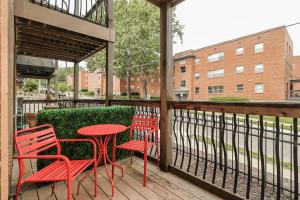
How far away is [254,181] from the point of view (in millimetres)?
2945

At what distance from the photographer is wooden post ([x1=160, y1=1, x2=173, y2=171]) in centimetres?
275

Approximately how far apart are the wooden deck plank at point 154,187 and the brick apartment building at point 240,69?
16.6 meters

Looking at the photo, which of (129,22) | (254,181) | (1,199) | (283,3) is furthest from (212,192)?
(129,22)

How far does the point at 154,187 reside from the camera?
2312 mm

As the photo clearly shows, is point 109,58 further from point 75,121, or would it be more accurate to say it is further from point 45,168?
point 45,168

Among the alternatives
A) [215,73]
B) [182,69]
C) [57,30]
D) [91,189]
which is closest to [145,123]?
[91,189]

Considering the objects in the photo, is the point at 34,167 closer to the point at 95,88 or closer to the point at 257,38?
the point at 257,38

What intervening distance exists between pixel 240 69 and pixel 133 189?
22.1 metres

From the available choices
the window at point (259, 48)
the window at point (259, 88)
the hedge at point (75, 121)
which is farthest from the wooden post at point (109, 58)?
the window at point (259, 48)

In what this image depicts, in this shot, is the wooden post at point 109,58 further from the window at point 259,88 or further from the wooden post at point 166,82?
the window at point 259,88

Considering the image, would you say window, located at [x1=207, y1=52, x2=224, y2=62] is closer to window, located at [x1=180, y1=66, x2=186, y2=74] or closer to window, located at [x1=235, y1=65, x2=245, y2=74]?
window, located at [x1=235, y1=65, x2=245, y2=74]

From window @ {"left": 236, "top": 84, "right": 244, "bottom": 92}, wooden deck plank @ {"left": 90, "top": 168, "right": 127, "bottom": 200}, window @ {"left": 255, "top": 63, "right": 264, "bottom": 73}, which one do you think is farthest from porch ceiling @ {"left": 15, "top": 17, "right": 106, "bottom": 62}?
window @ {"left": 255, "top": 63, "right": 264, "bottom": 73}

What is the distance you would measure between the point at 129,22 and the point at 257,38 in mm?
14557

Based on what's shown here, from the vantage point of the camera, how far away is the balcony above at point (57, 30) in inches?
128
